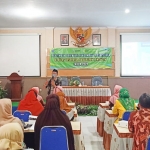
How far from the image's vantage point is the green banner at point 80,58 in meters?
10.0

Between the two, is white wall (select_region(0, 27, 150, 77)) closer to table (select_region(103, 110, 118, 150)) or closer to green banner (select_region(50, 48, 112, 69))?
green banner (select_region(50, 48, 112, 69))

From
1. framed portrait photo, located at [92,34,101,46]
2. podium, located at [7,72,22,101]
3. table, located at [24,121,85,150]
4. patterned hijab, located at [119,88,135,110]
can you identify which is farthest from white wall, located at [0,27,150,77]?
table, located at [24,121,85,150]

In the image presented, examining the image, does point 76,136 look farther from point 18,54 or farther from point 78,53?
point 18,54

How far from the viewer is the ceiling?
256 inches

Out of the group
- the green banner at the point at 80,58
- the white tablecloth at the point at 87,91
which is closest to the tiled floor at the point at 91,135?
the white tablecloth at the point at 87,91

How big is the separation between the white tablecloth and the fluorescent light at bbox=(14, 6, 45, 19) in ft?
9.25

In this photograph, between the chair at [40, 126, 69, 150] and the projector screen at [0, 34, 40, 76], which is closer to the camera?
the chair at [40, 126, 69, 150]

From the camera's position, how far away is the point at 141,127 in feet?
8.82

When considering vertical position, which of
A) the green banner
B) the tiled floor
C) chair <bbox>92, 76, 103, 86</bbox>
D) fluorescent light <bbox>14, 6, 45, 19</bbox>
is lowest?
the tiled floor

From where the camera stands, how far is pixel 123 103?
4.14m

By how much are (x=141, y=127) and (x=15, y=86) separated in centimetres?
752

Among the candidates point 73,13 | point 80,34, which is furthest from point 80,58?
point 73,13

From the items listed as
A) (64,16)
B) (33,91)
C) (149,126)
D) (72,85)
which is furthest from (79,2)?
(149,126)

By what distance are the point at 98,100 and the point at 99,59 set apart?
1.74m
